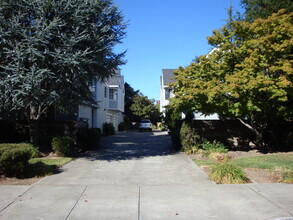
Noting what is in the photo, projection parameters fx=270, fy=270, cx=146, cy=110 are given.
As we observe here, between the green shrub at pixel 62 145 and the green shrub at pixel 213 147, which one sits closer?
the green shrub at pixel 62 145

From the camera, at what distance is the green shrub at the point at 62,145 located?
1178cm

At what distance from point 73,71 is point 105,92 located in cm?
1889

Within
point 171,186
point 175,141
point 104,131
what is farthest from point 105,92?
point 171,186

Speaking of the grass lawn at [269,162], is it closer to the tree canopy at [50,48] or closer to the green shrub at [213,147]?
the green shrub at [213,147]

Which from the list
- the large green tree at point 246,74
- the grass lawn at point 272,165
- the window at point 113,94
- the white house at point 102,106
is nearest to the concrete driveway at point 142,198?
the grass lawn at point 272,165

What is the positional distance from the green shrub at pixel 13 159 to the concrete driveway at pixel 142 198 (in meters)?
0.79

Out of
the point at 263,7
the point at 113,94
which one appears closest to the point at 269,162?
the point at 263,7

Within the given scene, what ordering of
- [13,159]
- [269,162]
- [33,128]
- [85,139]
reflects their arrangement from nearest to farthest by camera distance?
1. [13,159]
2. [269,162]
3. [33,128]
4. [85,139]

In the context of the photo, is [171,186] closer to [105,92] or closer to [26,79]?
[26,79]

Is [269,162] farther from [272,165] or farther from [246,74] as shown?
[246,74]

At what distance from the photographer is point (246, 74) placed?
32.4 ft

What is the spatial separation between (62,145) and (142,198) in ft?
22.6

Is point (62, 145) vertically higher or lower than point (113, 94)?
lower

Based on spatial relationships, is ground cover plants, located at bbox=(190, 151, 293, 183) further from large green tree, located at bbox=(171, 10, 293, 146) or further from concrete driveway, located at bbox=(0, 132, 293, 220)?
large green tree, located at bbox=(171, 10, 293, 146)
